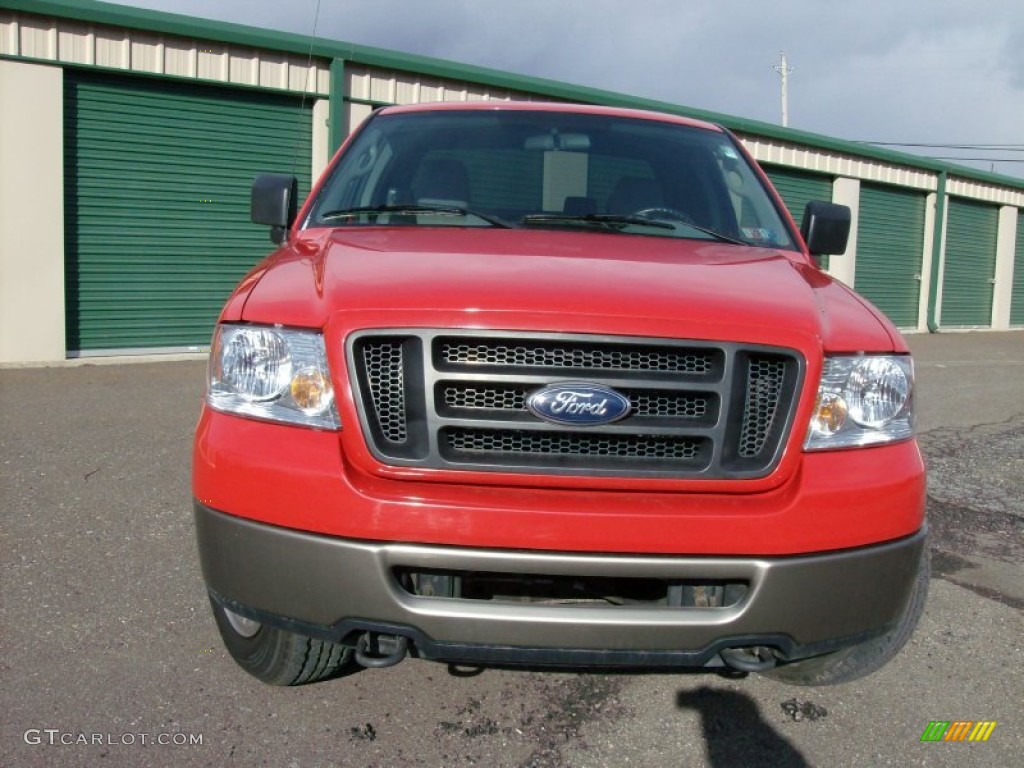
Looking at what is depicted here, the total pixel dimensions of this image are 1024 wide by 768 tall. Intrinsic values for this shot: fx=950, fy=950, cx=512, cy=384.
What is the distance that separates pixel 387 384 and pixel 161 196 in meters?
9.23

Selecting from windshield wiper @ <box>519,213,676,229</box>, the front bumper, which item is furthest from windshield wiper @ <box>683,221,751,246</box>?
the front bumper

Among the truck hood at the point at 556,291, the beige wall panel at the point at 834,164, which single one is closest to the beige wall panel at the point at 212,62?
the truck hood at the point at 556,291

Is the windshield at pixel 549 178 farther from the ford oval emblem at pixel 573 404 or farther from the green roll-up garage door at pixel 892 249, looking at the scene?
the green roll-up garage door at pixel 892 249

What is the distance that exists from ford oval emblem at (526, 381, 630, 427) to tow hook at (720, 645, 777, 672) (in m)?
0.67

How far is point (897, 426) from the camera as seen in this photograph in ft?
8.50

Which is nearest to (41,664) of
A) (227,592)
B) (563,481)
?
(227,592)

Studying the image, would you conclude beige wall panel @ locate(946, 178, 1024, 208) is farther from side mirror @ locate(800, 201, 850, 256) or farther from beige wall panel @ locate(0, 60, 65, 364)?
side mirror @ locate(800, 201, 850, 256)

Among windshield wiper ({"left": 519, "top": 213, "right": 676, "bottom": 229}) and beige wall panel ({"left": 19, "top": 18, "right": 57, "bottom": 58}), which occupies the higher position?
beige wall panel ({"left": 19, "top": 18, "right": 57, "bottom": 58})

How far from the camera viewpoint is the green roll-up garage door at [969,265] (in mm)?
21781

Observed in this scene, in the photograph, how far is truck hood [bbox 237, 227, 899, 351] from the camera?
2342mm

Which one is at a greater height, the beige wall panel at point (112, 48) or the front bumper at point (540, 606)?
the beige wall panel at point (112, 48)

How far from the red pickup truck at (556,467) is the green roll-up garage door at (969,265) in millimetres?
21230

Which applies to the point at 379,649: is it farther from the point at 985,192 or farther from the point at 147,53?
the point at 985,192

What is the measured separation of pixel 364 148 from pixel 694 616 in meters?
2.54
